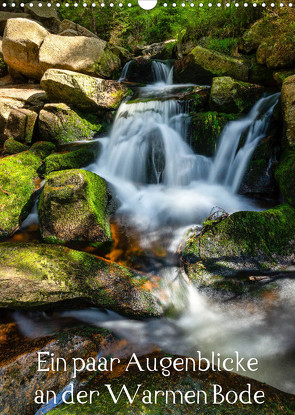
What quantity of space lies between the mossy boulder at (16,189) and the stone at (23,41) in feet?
19.6

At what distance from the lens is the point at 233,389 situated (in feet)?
6.07

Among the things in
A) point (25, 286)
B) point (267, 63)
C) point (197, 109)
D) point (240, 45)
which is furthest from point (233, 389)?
point (240, 45)

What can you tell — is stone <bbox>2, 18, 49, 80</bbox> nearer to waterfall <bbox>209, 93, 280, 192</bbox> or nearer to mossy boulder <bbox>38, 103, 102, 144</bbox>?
mossy boulder <bbox>38, 103, 102, 144</bbox>

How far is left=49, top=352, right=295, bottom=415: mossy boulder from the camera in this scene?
161 centimetres

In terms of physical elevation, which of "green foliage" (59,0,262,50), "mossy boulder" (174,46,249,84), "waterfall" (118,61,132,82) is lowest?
"mossy boulder" (174,46,249,84)

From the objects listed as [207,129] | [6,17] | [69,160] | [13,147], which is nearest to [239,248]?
[207,129]

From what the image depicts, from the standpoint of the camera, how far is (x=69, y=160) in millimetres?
5562

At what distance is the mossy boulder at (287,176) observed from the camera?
4004mm

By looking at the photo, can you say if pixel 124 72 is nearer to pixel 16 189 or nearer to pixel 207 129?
pixel 207 129

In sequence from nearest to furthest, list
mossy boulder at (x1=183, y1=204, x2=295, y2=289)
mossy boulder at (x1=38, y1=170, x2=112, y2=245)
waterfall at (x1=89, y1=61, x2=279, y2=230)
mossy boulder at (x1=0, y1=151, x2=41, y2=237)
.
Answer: mossy boulder at (x1=183, y1=204, x2=295, y2=289)
mossy boulder at (x1=38, y1=170, x2=112, y2=245)
mossy boulder at (x1=0, y1=151, x2=41, y2=237)
waterfall at (x1=89, y1=61, x2=279, y2=230)

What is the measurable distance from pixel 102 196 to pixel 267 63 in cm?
602

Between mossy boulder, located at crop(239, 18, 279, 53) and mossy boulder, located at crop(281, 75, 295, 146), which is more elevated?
mossy boulder, located at crop(239, 18, 279, 53)

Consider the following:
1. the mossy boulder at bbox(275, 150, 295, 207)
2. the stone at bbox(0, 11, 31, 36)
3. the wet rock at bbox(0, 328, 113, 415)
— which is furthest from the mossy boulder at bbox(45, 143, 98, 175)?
the stone at bbox(0, 11, 31, 36)

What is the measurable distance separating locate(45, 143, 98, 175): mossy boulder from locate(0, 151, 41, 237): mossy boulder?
41 centimetres
